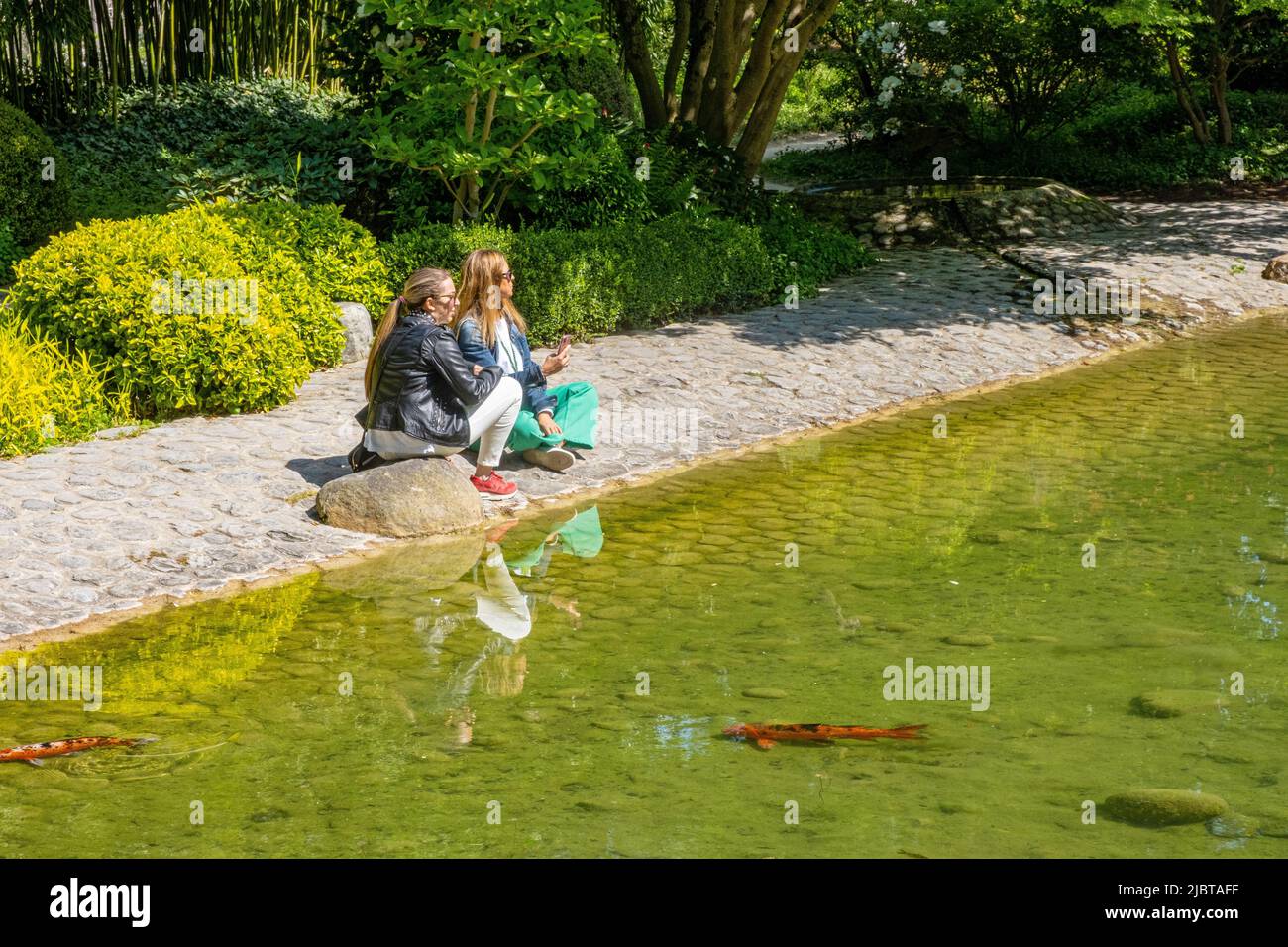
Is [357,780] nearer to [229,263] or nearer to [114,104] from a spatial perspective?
[229,263]

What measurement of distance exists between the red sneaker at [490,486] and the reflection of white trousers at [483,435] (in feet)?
0.35

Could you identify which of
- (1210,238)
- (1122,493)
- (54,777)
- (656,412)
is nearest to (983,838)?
(54,777)

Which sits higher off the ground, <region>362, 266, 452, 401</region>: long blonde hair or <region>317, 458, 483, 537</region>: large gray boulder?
<region>362, 266, 452, 401</region>: long blonde hair

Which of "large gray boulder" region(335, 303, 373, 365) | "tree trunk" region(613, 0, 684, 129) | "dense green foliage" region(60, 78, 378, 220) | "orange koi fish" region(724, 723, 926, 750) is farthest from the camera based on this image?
"tree trunk" region(613, 0, 684, 129)

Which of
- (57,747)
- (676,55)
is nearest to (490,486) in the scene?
(57,747)

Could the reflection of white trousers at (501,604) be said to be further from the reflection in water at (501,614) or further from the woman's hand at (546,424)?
the woman's hand at (546,424)

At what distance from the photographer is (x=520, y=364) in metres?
9.98

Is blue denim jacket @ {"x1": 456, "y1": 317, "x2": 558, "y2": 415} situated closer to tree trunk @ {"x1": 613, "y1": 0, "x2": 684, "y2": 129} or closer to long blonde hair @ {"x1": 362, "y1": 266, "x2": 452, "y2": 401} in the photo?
long blonde hair @ {"x1": 362, "y1": 266, "x2": 452, "y2": 401}

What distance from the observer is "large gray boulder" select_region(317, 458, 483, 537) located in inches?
338

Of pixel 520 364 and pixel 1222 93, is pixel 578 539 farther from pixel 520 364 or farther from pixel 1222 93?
pixel 1222 93

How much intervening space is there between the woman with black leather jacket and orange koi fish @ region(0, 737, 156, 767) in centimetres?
364

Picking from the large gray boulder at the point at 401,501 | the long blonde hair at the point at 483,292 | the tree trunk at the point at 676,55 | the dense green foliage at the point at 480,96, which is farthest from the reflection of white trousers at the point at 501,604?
the tree trunk at the point at 676,55

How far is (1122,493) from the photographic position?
9.35 meters

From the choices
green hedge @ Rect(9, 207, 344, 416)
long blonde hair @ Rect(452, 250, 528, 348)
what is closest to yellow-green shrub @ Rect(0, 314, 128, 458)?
green hedge @ Rect(9, 207, 344, 416)
